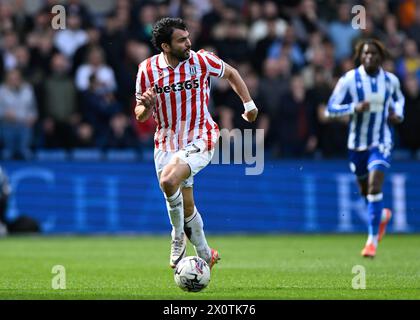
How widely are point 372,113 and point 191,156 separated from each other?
15.2ft

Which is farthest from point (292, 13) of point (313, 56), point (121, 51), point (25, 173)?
point (25, 173)

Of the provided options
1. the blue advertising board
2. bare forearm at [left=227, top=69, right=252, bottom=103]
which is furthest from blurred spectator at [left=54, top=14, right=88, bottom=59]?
bare forearm at [left=227, top=69, right=252, bottom=103]

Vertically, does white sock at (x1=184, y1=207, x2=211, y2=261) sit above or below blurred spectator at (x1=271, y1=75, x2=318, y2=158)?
below

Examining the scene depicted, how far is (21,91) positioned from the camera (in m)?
18.8

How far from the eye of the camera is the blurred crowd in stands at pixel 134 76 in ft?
62.5

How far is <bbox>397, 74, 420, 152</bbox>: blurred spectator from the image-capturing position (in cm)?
1967

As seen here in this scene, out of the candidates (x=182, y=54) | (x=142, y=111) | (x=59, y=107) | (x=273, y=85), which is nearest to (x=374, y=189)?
(x=182, y=54)

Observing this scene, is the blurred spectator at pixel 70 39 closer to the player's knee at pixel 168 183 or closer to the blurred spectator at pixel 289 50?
the blurred spectator at pixel 289 50

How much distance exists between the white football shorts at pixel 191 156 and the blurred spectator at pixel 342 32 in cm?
1106

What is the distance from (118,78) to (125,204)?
2422 millimetres

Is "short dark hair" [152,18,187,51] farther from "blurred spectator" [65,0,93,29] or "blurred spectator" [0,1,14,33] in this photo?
"blurred spectator" [0,1,14,33]

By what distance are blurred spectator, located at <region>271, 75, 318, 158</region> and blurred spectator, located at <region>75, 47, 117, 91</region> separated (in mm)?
3090
